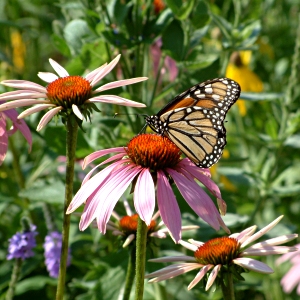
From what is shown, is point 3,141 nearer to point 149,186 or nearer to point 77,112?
point 77,112

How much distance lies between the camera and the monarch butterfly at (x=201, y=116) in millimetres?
1395

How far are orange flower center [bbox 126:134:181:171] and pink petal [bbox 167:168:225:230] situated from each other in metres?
0.03

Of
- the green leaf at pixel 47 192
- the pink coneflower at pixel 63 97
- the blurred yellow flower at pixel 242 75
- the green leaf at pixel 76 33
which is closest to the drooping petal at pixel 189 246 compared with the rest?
the pink coneflower at pixel 63 97

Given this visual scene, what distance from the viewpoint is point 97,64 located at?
6.47ft

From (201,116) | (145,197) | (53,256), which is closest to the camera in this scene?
(145,197)

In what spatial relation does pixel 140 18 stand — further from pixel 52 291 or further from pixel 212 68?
pixel 52 291

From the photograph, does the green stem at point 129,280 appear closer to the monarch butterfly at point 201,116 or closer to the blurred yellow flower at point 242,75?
the monarch butterfly at point 201,116

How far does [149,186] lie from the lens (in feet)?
3.56

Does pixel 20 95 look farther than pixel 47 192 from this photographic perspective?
No

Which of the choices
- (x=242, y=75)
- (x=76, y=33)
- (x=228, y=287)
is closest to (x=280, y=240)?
(x=228, y=287)

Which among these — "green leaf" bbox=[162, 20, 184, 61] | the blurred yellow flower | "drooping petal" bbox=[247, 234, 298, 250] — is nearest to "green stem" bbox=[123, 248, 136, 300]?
"drooping petal" bbox=[247, 234, 298, 250]

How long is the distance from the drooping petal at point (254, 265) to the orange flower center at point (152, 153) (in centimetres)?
24

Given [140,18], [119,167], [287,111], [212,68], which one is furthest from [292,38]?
[119,167]

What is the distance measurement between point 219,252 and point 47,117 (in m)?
0.41
